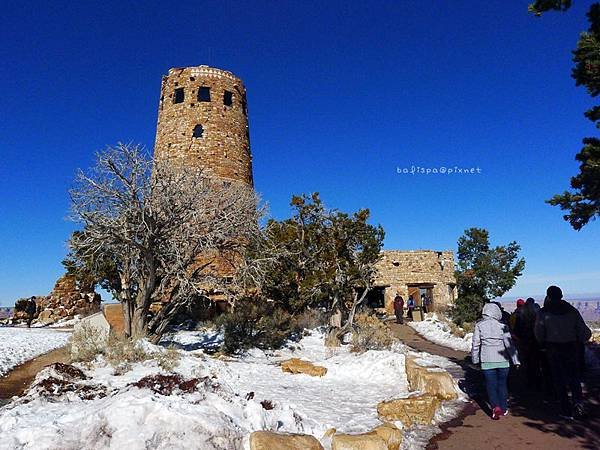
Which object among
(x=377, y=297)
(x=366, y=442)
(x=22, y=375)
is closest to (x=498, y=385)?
(x=366, y=442)

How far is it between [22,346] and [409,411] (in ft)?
34.9

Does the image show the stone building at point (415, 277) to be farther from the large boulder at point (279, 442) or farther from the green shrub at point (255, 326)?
the large boulder at point (279, 442)

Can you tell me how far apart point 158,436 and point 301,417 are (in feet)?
6.52

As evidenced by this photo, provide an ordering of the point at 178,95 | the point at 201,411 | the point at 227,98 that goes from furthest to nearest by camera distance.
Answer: the point at 227,98
the point at 178,95
the point at 201,411

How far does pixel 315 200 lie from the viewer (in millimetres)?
13406

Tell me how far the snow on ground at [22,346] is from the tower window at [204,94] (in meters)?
10.7

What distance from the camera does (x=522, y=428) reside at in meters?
5.14

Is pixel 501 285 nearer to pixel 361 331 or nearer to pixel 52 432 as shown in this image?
pixel 361 331

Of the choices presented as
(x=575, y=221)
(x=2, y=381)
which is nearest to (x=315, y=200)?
(x=575, y=221)

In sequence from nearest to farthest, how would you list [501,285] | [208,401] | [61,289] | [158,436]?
[158,436]
[208,401]
[501,285]
[61,289]

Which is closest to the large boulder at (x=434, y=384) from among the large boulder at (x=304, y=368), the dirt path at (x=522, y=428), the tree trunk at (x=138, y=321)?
the dirt path at (x=522, y=428)

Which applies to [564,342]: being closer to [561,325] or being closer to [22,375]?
[561,325]

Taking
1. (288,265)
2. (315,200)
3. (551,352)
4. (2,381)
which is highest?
(315,200)

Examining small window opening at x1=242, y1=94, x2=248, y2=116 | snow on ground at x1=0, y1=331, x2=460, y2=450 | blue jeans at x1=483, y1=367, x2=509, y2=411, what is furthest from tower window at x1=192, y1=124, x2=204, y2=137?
blue jeans at x1=483, y1=367, x2=509, y2=411
